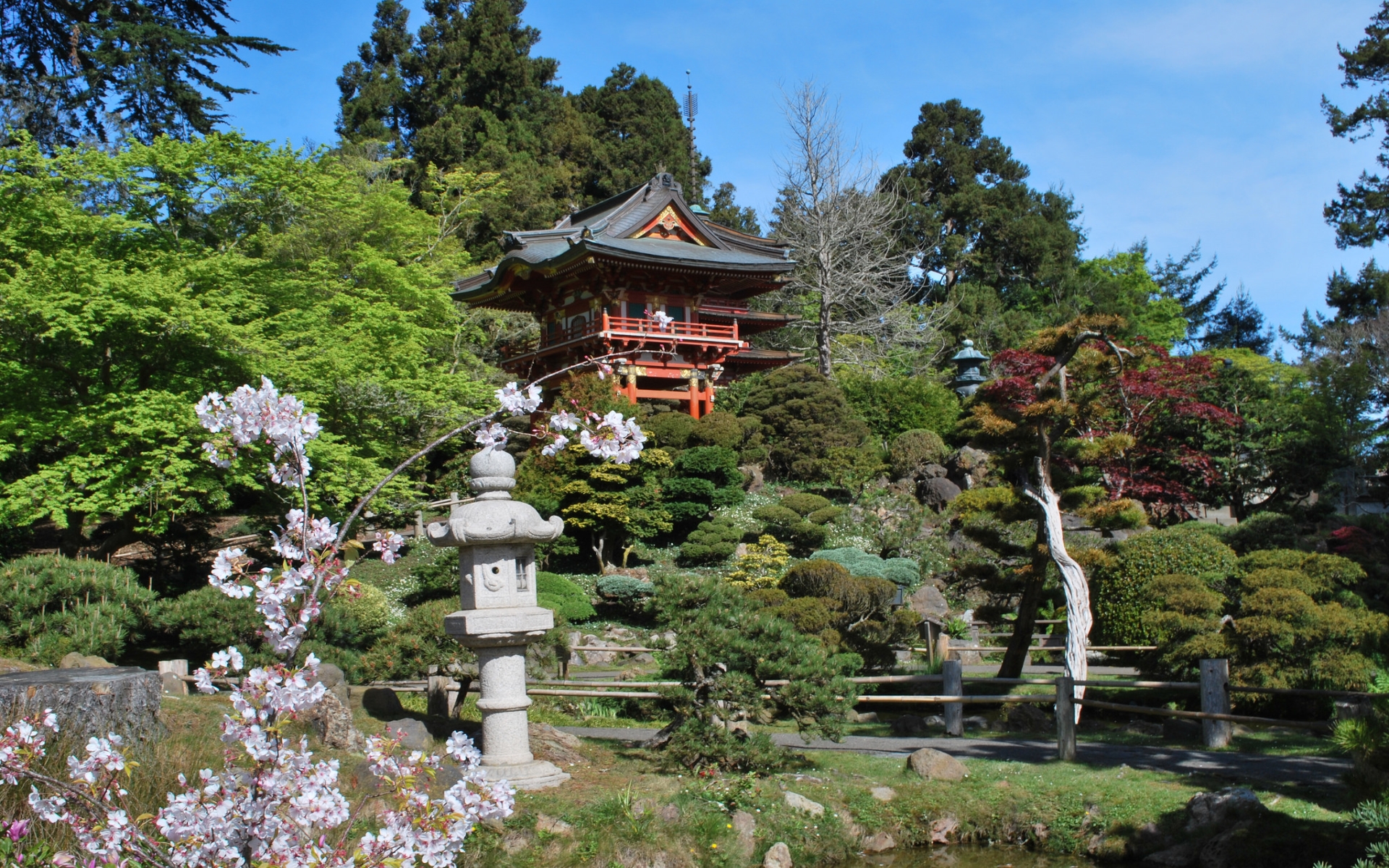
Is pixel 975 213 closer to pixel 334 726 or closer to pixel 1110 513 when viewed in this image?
pixel 1110 513

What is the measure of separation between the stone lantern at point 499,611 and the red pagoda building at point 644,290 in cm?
1654

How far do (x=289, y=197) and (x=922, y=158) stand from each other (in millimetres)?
33547

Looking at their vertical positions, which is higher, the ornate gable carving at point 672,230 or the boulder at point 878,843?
the ornate gable carving at point 672,230

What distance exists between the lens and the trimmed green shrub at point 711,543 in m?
17.8

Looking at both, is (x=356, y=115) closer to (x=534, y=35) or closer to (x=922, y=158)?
(x=534, y=35)

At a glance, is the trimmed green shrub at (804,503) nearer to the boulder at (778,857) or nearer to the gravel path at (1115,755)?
the gravel path at (1115,755)

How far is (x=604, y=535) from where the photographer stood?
1806 cm

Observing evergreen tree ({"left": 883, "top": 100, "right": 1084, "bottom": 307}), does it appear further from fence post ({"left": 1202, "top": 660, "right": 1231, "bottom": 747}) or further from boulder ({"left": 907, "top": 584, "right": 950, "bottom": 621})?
fence post ({"left": 1202, "top": 660, "right": 1231, "bottom": 747})

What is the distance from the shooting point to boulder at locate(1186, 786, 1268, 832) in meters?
5.55

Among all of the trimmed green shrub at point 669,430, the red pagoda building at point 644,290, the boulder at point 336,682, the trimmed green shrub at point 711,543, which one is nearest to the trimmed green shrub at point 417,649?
the boulder at point 336,682

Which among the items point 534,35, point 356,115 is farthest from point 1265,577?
point 534,35

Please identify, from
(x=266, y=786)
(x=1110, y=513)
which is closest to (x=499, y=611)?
(x=266, y=786)

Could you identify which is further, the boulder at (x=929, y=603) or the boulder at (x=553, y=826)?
the boulder at (x=929, y=603)

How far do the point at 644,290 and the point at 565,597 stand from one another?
36.6ft
